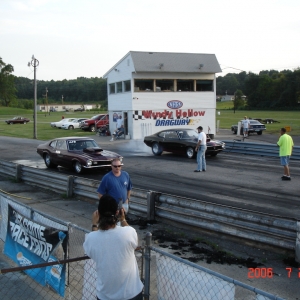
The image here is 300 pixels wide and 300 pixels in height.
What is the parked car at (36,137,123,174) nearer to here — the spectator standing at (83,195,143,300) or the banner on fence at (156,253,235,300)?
the banner on fence at (156,253,235,300)

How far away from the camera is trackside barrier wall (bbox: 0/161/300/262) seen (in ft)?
23.4

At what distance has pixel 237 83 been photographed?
166500 millimetres

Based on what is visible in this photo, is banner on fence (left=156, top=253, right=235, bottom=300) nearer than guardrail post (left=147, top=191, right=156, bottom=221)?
Yes

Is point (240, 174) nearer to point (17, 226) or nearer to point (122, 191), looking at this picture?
point (122, 191)

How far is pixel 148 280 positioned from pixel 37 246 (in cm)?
171

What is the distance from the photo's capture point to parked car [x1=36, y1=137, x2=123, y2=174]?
54.1ft

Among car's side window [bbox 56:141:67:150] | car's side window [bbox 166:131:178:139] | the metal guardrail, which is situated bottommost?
the metal guardrail

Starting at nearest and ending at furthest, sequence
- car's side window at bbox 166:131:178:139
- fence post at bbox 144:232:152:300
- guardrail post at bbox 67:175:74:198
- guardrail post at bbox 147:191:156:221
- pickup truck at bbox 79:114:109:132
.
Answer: fence post at bbox 144:232:152:300 < guardrail post at bbox 147:191:156:221 < guardrail post at bbox 67:175:74:198 < car's side window at bbox 166:131:178:139 < pickup truck at bbox 79:114:109:132

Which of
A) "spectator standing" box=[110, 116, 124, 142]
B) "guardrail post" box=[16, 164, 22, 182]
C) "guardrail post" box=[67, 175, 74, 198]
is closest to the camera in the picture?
"guardrail post" box=[67, 175, 74, 198]

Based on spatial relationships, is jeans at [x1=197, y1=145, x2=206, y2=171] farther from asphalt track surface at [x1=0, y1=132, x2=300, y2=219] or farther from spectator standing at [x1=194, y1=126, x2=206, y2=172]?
asphalt track surface at [x1=0, y1=132, x2=300, y2=219]

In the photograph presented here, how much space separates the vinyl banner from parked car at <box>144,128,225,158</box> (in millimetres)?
15379

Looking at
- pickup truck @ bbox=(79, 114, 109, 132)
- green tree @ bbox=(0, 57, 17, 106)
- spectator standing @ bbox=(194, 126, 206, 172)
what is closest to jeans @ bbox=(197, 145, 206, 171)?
spectator standing @ bbox=(194, 126, 206, 172)

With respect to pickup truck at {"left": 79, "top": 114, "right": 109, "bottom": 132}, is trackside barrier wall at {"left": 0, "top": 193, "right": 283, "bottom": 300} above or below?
below

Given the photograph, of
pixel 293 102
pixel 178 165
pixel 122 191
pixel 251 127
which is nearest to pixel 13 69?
pixel 293 102
